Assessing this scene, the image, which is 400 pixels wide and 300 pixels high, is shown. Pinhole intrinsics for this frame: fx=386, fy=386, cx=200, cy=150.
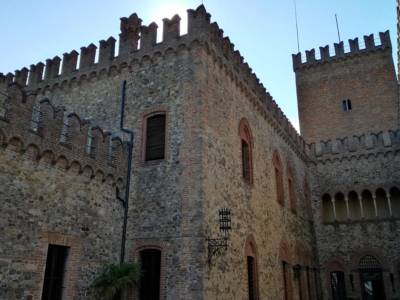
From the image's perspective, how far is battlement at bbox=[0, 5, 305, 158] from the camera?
41.5 feet

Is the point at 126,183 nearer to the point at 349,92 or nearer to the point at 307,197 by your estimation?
the point at 307,197

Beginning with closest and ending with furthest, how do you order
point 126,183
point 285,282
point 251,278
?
point 126,183
point 251,278
point 285,282

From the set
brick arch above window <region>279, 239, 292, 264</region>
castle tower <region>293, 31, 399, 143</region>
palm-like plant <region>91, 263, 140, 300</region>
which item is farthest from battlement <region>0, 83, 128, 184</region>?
→ castle tower <region>293, 31, 399, 143</region>

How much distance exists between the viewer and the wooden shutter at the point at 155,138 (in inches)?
473

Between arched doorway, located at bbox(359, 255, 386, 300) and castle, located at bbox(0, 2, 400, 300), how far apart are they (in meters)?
0.07

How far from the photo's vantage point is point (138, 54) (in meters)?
13.4

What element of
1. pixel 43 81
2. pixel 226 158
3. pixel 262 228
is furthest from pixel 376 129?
pixel 43 81

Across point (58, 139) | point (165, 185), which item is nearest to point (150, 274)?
point (165, 185)

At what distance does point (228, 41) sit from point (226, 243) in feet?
24.4

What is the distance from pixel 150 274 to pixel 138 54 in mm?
7324

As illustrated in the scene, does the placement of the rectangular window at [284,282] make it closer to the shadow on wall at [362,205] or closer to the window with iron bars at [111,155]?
the shadow on wall at [362,205]

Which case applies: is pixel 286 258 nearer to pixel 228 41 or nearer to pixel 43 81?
pixel 228 41

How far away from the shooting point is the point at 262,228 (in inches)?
574

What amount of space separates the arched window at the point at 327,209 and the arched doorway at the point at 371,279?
2.87 meters
